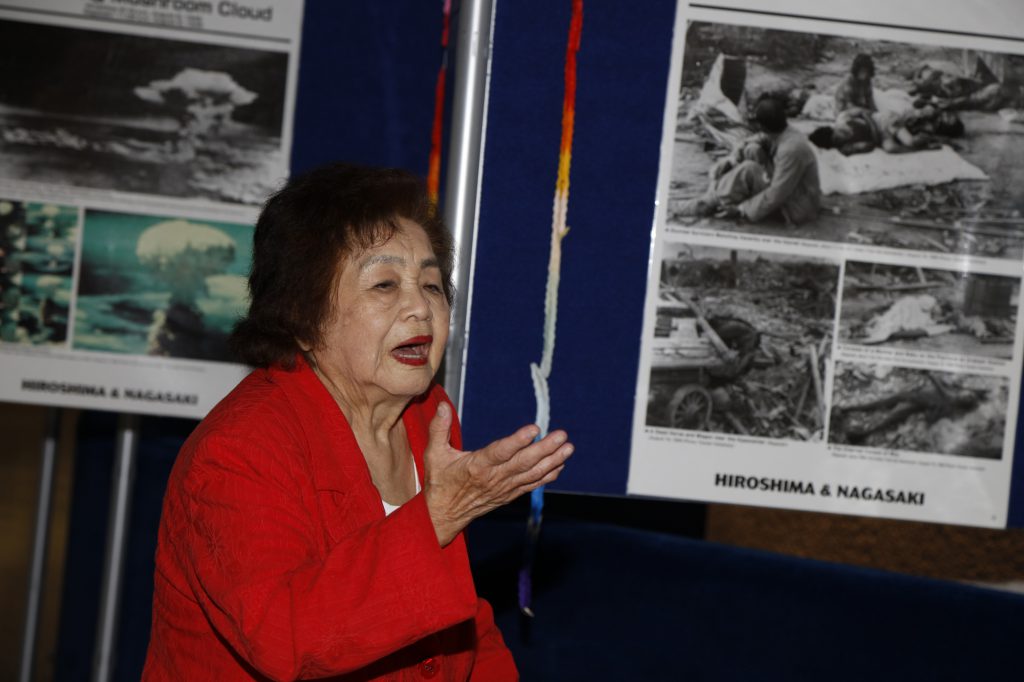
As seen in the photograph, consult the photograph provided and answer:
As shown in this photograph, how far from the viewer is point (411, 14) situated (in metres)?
2.40

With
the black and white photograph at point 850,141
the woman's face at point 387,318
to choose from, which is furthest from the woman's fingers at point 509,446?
the black and white photograph at point 850,141

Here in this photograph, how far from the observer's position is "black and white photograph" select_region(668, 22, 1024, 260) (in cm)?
200

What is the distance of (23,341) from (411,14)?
3.83ft

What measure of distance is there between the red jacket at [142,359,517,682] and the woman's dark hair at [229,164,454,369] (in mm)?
73

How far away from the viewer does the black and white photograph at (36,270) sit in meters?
2.36

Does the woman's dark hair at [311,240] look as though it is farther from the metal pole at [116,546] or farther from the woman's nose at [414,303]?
the metal pole at [116,546]

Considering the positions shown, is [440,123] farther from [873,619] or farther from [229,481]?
[873,619]

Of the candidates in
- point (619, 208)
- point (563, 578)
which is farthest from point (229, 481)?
point (563, 578)

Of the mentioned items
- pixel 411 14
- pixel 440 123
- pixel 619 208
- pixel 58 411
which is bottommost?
pixel 58 411

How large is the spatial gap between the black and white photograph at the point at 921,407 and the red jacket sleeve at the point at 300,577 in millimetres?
1005

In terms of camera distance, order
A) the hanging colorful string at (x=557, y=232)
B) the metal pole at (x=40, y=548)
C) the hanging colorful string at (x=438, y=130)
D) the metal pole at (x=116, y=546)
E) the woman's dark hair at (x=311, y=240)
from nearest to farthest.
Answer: the woman's dark hair at (x=311, y=240) < the hanging colorful string at (x=557, y=232) < the hanging colorful string at (x=438, y=130) < the metal pole at (x=116, y=546) < the metal pole at (x=40, y=548)

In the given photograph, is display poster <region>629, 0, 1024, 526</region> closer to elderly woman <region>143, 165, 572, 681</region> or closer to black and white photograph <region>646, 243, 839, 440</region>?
black and white photograph <region>646, 243, 839, 440</region>

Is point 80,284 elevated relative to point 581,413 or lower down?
elevated

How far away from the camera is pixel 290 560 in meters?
1.30
